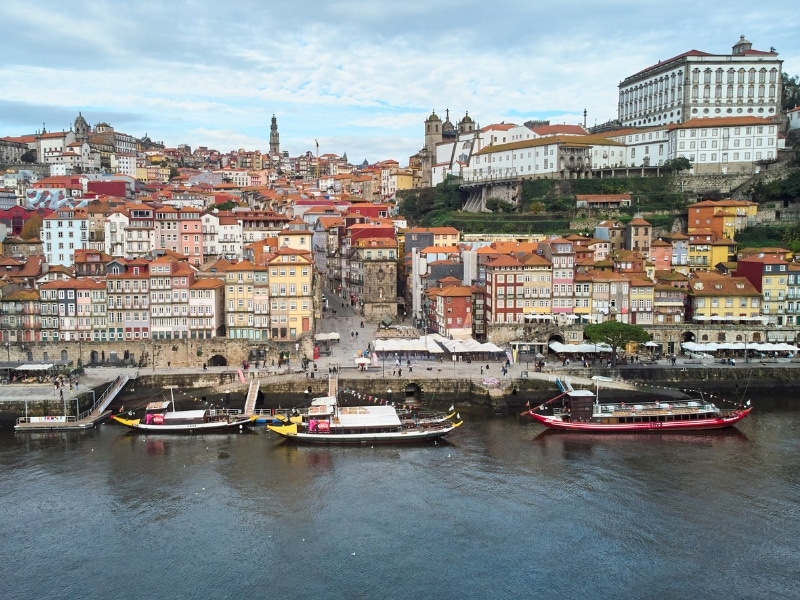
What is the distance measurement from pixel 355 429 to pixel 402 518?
31.0 ft

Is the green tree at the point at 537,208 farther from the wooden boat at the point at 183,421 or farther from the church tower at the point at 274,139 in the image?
the church tower at the point at 274,139

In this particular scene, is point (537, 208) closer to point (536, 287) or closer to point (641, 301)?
point (641, 301)

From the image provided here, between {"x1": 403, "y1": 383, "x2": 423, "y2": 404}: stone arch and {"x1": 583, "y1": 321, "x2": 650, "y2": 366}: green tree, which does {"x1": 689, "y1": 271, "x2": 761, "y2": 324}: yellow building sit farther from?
{"x1": 403, "y1": 383, "x2": 423, "y2": 404}: stone arch

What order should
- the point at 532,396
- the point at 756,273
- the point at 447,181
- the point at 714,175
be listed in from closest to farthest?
1. the point at 532,396
2. the point at 756,273
3. the point at 714,175
4. the point at 447,181

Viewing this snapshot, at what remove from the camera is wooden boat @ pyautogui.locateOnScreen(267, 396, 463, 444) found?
35688 mm

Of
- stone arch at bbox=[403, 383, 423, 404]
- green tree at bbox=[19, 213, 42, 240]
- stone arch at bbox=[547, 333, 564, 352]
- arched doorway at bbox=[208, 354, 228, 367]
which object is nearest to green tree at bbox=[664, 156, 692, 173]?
stone arch at bbox=[547, 333, 564, 352]

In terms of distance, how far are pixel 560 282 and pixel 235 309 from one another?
20.8 m

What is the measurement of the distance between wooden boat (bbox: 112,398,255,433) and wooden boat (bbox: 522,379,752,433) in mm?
14745

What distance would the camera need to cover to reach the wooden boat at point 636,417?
37844 mm

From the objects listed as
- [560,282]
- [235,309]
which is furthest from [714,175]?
[235,309]

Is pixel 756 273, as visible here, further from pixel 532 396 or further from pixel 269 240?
pixel 269 240

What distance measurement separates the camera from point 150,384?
43.0m

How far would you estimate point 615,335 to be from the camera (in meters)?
45.9

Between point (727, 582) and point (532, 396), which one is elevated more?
point (532, 396)
